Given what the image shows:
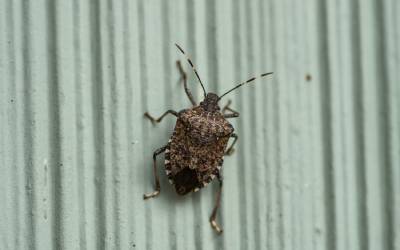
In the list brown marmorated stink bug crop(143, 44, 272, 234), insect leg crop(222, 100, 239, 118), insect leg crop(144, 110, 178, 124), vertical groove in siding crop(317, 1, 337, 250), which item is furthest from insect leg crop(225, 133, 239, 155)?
vertical groove in siding crop(317, 1, 337, 250)

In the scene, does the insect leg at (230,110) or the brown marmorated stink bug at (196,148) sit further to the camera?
the insect leg at (230,110)

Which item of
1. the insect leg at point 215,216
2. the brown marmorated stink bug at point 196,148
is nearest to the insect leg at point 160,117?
the brown marmorated stink bug at point 196,148

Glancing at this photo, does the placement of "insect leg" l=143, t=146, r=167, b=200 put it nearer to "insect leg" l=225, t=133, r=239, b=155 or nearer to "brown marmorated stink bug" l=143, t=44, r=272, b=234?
"brown marmorated stink bug" l=143, t=44, r=272, b=234

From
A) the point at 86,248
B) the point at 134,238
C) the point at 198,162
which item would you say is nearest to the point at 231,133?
the point at 198,162

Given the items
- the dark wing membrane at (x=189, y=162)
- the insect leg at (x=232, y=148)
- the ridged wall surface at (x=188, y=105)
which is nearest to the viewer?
the ridged wall surface at (x=188, y=105)

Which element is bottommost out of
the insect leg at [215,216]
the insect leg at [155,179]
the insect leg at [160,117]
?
the insect leg at [215,216]

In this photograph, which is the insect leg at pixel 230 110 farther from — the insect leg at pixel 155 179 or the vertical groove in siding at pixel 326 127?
the vertical groove in siding at pixel 326 127

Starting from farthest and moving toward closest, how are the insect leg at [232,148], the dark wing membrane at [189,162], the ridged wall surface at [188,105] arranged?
the insect leg at [232,148], the dark wing membrane at [189,162], the ridged wall surface at [188,105]
